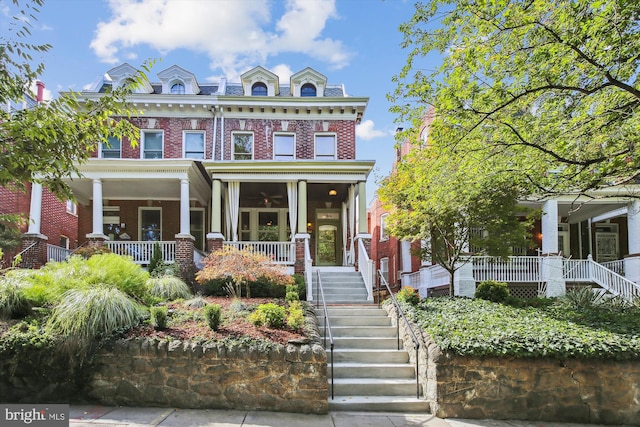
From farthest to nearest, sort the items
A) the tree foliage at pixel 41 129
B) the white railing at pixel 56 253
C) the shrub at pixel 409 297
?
the white railing at pixel 56 253 → the shrub at pixel 409 297 → the tree foliage at pixel 41 129

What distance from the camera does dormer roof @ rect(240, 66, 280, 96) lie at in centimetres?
1681

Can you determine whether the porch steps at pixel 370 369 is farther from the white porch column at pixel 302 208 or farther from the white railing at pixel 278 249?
the white porch column at pixel 302 208

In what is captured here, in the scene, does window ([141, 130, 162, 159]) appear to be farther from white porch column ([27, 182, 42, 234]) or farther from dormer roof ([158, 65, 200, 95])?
white porch column ([27, 182, 42, 234])

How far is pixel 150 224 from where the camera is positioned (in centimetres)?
1730

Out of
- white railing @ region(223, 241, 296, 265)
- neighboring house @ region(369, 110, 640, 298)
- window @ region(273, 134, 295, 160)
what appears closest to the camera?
white railing @ region(223, 241, 296, 265)

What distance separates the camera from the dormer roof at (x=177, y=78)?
658 inches

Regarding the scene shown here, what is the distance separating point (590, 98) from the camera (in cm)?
720

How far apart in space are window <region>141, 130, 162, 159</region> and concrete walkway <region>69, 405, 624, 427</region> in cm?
1176

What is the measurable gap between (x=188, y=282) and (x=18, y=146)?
833cm

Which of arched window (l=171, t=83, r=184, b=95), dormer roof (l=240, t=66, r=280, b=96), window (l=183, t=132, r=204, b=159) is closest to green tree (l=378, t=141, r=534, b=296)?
dormer roof (l=240, t=66, r=280, b=96)

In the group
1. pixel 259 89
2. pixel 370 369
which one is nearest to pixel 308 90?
pixel 259 89

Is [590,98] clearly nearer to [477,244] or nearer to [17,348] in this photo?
[477,244]

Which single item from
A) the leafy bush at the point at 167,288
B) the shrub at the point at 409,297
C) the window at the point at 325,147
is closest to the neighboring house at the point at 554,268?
the window at the point at 325,147

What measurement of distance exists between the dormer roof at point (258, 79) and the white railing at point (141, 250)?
22.7ft
